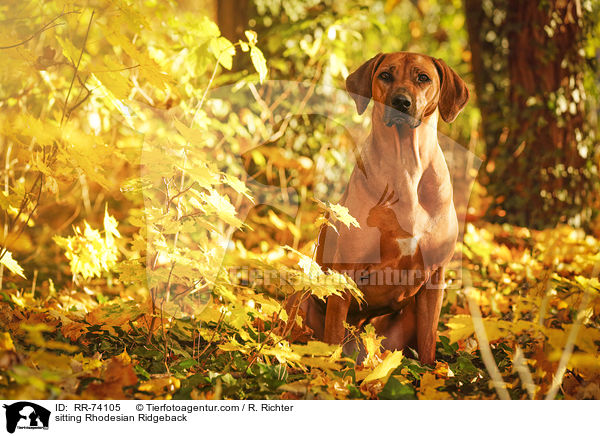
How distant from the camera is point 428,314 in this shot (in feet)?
6.40

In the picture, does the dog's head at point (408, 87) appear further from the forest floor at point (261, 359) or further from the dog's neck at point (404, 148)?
the forest floor at point (261, 359)

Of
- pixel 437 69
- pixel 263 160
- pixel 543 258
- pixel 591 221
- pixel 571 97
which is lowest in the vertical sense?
pixel 543 258

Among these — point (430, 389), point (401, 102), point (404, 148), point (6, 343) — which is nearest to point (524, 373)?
point (430, 389)

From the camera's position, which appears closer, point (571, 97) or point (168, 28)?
point (168, 28)

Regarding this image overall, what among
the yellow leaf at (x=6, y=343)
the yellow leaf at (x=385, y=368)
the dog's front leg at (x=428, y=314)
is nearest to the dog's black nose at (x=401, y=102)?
the dog's front leg at (x=428, y=314)

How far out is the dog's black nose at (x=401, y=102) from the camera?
170 centimetres

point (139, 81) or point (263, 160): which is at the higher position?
point (139, 81)

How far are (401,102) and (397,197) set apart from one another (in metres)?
0.34

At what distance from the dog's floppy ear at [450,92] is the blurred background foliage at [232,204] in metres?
0.48

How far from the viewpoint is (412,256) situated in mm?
1836

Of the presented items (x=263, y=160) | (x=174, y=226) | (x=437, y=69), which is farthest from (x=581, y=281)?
(x=263, y=160)

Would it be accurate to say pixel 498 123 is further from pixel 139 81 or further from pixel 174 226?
pixel 174 226

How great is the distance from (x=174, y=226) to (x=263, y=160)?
1777 millimetres

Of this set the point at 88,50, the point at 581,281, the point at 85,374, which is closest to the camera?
the point at 85,374
